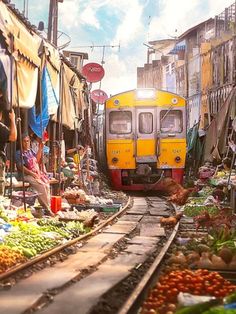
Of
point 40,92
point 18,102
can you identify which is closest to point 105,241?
point 18,102

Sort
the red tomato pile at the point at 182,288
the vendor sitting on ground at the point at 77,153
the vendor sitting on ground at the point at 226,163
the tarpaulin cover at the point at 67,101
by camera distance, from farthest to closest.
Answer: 1. the vendor sitting on ground at the point at 226,163
2. the vendor sitting on ground at the point at 77,153
3. the tarpaulin cover at the point at 67,101
4. the red tomato pile at the point at 182,288

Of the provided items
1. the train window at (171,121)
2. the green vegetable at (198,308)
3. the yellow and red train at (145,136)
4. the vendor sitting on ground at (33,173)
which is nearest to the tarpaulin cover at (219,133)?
the yellow and red train at (145,136)

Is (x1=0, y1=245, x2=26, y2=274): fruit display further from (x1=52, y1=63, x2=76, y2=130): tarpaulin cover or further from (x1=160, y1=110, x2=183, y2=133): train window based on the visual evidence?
(x1=160, y1=110, x2=183, y2=133): train window

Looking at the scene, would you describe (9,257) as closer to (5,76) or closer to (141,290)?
(141,290)

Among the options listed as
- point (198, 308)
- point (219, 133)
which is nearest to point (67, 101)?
point (219, 133)

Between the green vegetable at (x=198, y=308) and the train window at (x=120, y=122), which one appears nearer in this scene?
the green vegetable at (x=198, y=308)

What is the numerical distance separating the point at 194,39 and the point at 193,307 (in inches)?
1485

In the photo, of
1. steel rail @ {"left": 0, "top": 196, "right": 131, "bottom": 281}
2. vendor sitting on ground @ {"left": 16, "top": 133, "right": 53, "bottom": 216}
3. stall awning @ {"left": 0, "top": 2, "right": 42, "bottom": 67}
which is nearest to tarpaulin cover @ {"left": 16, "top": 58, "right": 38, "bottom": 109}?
stall awning @ {"left": 0, "top": 2, "right": 42, "bottom": 67}

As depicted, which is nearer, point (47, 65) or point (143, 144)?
point (47, 65)

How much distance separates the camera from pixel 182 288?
591cm

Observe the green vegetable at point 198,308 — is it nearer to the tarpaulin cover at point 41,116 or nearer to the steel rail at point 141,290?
the steel rail at point 141,290

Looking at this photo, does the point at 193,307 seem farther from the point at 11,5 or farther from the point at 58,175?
the point at 58,175

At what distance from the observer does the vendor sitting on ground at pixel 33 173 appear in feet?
38.4

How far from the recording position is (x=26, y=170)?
11797 mm
